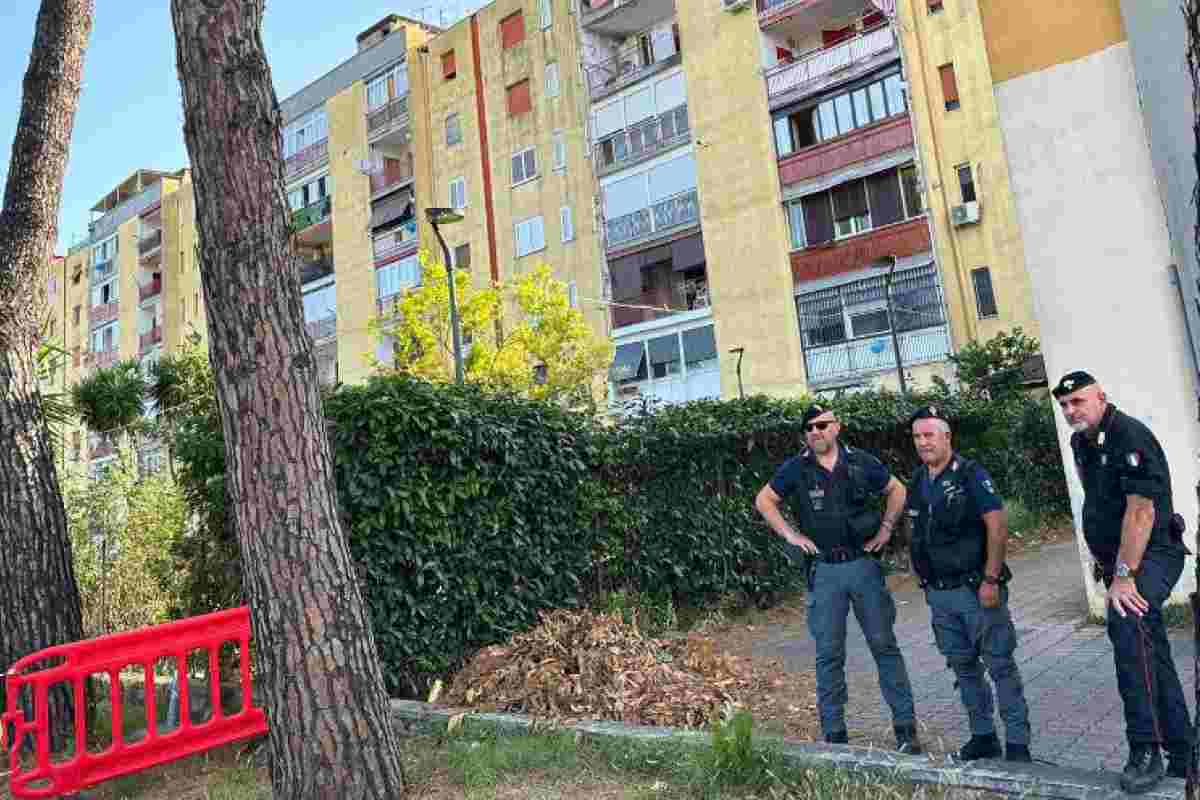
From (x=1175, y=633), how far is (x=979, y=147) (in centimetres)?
2275

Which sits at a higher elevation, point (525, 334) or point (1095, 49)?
point (525, 334)

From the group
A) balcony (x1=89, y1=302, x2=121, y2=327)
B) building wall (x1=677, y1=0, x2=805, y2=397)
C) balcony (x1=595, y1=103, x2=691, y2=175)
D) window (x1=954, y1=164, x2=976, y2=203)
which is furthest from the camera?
balcony (x1=89, y1=302, x2=121, y2=327)

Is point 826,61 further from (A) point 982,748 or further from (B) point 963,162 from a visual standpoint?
(A) point 982,748

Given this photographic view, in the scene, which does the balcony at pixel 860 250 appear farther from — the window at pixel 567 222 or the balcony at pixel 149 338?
the balcony at pixel 149 338

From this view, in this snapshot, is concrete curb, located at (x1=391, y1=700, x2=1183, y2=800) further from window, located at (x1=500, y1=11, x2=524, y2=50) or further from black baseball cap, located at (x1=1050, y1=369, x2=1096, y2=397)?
window, located at (x1=500, y1=11, x2=524, y2=50)

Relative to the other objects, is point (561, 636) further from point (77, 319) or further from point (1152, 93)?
point (77, 319)

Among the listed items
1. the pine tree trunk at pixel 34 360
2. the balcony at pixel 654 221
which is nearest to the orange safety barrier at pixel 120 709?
the pine tree trunk at pixel 34 360

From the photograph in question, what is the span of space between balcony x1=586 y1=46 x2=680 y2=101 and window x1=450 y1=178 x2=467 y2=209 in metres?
6.95

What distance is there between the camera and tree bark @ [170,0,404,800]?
416 cm

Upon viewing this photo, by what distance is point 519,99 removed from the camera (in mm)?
36219

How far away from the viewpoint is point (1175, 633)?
22.9 ft

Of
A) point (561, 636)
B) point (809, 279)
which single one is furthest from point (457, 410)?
point (809, 279)

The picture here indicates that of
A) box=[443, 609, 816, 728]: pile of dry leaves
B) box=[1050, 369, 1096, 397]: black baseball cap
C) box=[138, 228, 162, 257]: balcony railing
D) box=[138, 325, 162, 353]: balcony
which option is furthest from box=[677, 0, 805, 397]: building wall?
box=[138, 325, 162, 353]: balcony

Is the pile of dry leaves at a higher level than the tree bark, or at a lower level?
lower
